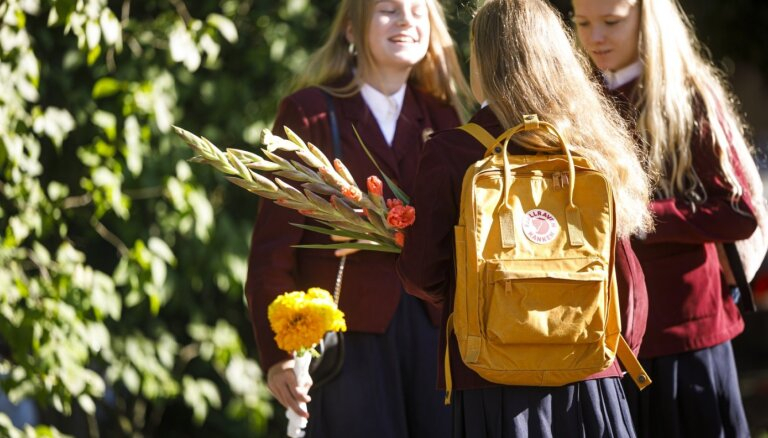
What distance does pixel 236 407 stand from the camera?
15.4 ft

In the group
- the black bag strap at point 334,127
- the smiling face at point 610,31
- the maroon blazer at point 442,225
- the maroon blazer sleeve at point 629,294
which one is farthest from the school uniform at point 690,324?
the black bag strap at point 334,127

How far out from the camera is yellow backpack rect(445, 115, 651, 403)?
233 centimetres

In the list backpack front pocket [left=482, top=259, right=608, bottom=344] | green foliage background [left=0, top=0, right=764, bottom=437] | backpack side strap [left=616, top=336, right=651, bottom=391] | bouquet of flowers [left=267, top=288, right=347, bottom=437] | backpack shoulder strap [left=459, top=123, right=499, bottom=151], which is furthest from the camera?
green foliage background [left=0, top=0, right=764, bottom=437]

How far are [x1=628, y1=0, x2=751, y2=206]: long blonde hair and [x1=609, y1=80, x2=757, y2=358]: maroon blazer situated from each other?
2 centimetres

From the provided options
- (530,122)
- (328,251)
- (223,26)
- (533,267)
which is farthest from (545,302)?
(223,26)

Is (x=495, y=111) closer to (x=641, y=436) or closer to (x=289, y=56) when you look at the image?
(x=641, y=436)

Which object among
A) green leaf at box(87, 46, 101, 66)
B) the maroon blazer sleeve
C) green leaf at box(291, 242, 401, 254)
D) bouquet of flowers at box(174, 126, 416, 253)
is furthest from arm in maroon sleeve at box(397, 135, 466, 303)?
green leaf at box(87, 46, 101, 66)

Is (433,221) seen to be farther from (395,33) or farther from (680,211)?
(395,33)

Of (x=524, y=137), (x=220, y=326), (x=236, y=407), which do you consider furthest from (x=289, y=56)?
(x=524, y=137)

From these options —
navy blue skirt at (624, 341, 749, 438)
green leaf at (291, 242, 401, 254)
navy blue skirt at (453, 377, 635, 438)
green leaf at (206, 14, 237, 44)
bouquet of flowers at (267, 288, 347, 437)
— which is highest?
green leaf at (206, 14, 237, 44)

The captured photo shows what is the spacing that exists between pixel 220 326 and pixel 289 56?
1175 mm

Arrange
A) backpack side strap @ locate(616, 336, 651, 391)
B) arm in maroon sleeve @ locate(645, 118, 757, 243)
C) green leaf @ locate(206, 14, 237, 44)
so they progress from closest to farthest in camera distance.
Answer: backpack side strap @ locate(616, 336, 651, 391) → arm in maroon sleeve @ locate(645, 118, 757, 243) → green leaf @ locate(206, 14, 237, 44)

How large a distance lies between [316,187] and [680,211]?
3.27 feet

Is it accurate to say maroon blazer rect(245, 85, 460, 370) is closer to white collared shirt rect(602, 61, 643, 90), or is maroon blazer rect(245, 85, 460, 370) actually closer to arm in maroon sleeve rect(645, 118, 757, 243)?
white collared shirt rect(602, 61, 643, 90)
